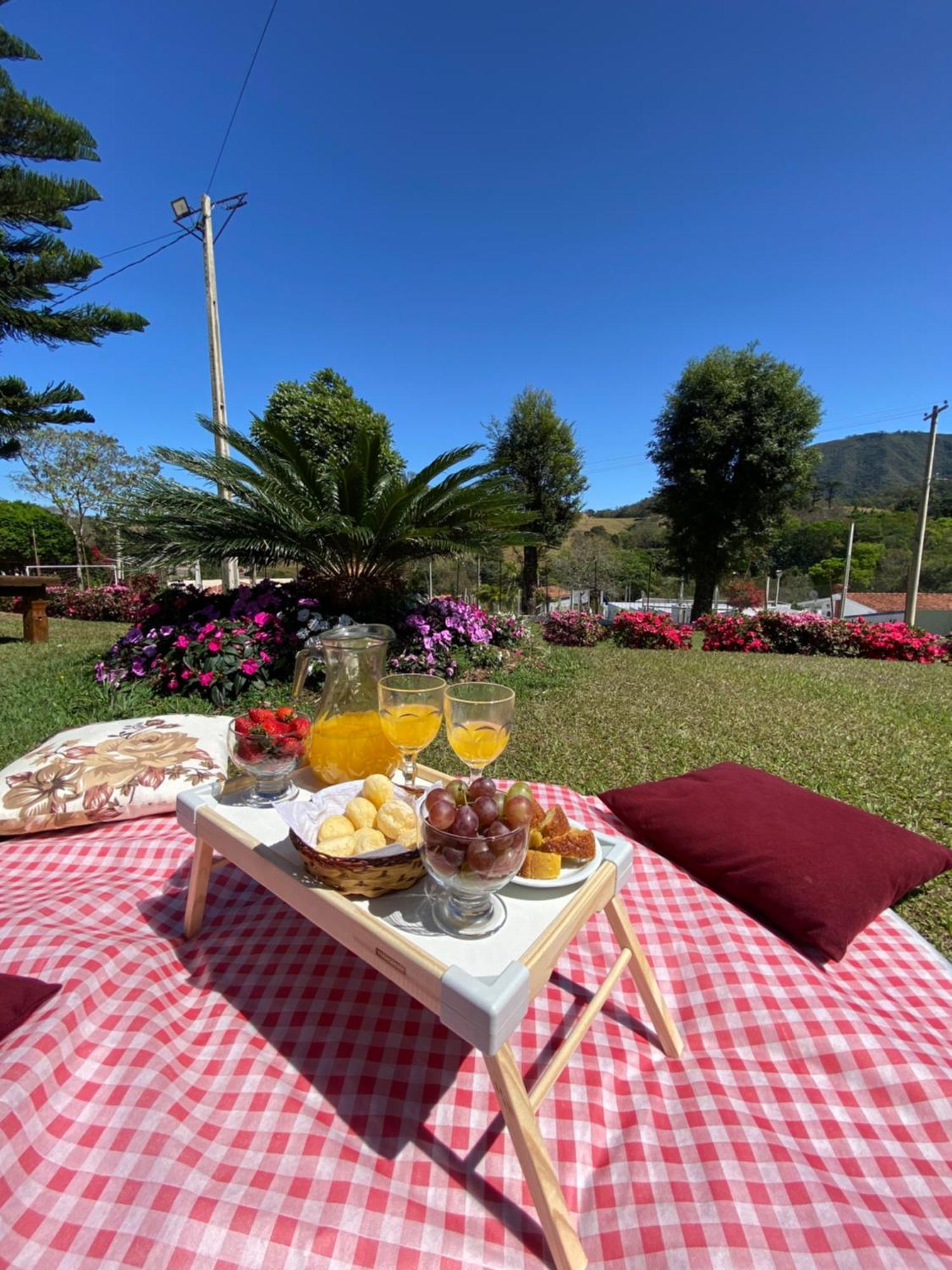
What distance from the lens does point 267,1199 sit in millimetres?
913

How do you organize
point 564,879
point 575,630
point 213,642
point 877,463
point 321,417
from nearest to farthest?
point 564,879 → point 213,642 → point 575,630 → point 321,417 → point 877,463

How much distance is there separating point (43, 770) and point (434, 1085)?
2.07 metres

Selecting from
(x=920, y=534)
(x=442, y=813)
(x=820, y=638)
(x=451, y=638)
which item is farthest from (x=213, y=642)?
(x=920, y=534)

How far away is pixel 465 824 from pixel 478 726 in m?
0.32

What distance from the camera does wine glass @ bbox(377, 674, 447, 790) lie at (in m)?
1.22

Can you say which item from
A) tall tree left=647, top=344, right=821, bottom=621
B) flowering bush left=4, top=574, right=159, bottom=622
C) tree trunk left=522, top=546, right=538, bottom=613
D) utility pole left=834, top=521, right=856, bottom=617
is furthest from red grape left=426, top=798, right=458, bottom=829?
utility pole left=834, top=521, right=856, bottom=617

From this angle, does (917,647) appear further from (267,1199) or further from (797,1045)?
(267,1199)

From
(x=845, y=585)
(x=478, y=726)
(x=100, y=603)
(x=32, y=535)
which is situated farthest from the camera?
(x=845, y=585)

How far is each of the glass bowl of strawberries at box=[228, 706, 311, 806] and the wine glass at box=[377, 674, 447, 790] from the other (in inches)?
9.8

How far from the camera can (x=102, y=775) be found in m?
2.22

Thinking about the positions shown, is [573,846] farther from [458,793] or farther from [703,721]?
[703,721]

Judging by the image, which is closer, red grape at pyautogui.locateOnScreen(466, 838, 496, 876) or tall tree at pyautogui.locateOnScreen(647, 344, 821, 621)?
red grape at pyautogui.locateOnScreen(466, 838, 496, 876)

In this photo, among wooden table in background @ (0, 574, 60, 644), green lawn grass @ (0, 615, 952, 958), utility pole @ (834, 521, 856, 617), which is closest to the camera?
green lawn grass @ (0, 615, 952, 958)

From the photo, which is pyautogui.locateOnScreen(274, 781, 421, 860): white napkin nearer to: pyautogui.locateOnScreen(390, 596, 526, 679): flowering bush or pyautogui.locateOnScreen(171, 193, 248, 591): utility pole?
pyautogui.locateOnScreen(390, 596, 526, 679): flowering bush
